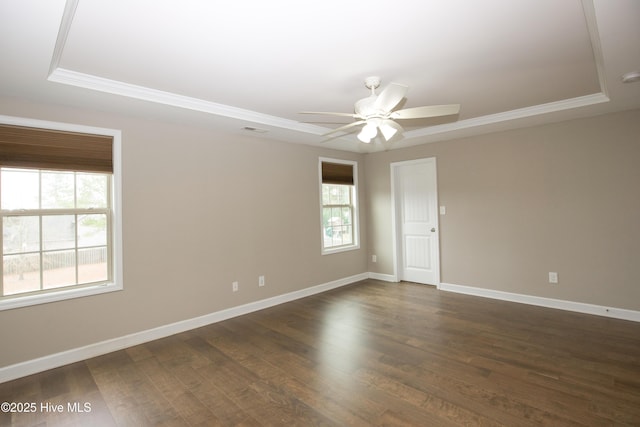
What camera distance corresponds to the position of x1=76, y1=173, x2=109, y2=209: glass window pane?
3158mm

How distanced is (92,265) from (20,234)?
2.04 feet

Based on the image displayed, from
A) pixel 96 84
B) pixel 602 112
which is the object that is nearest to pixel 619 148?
pixel 602 112

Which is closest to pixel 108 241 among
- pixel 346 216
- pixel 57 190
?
pixel 57 190

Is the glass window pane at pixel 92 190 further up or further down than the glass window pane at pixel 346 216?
further up

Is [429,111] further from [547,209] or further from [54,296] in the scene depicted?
[54,296]

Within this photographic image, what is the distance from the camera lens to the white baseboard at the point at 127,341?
9.09 feet

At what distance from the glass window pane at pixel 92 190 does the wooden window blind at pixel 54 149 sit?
0.12m

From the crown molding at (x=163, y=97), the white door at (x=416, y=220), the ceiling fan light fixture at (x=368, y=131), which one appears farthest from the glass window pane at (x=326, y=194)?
the ceiling fan light fixture at (x=368, y=131)

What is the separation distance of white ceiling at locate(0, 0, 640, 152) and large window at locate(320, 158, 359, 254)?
6.35ft

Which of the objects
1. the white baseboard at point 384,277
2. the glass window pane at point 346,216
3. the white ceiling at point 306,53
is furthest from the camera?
the glass window pane at point 346,216

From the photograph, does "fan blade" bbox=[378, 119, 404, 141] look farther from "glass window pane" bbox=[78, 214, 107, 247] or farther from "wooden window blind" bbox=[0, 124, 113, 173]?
"glass window pane" bbox=[78, 214, 107, 247]

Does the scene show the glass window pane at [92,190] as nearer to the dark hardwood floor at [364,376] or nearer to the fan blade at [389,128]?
the dark hardwood floor at [364,376]

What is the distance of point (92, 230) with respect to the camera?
3.23 metres

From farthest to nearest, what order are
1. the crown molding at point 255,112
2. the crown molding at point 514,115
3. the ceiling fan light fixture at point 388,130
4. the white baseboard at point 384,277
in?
the white baseboard at point 384,277
the crown molding at point 514,115
the ceiling fan light fixture at point 388,130
the crown molding at point 255,112
